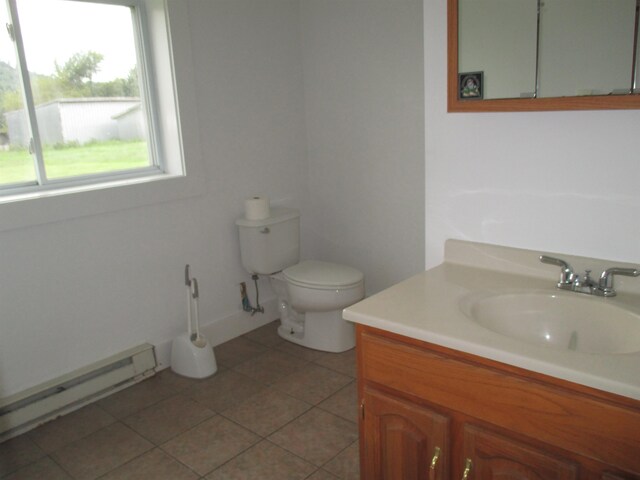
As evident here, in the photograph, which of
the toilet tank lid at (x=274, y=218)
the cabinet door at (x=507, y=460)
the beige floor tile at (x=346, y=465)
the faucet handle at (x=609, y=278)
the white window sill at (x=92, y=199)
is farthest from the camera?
the toilet tank lid at (x=274, y=218)

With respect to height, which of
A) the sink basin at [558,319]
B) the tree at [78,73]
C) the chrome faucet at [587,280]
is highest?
the tree at [78,73]

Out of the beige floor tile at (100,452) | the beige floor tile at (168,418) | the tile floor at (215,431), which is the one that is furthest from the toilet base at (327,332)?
the beige floor tile at (100,452)

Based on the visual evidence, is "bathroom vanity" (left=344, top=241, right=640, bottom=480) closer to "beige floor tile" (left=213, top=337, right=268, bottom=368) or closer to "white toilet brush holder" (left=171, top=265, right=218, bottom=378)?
"white toilet brush holder" (left=171, top=265, right=218, bottom=378)

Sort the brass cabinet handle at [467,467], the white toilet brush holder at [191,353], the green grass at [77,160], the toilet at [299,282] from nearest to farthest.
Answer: the brass cabinet handle at [467,467]
the green grass at [77,160]
the white toilet brush holder at [191,353]
the toilet at [299,282]

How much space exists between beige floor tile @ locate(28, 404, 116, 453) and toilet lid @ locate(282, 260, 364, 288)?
113 centimetres

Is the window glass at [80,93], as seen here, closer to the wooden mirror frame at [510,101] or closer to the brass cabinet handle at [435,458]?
the wooden mirror frame at [510,101]

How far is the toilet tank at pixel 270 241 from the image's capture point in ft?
10.1

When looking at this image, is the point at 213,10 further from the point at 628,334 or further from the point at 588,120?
the point at 628,334

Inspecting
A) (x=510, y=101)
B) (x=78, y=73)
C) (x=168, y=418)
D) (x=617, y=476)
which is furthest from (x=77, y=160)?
(x=617, y=476)

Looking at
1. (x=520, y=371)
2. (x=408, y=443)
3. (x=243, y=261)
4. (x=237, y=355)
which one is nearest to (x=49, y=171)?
(x=243, y=261)

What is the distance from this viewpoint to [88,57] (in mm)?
2633

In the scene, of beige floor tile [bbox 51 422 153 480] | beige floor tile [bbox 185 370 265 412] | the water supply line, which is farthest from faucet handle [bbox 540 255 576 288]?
the water supply line

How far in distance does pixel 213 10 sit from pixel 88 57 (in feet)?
2.32

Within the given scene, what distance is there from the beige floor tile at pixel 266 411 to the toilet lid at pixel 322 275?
60 cm
